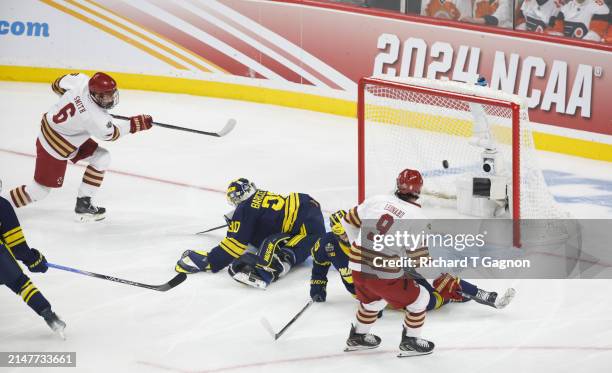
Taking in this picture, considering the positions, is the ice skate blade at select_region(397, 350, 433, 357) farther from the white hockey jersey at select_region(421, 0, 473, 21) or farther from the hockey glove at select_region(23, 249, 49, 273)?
the white hockey jersey at select_region(421, 0, 473, 21)

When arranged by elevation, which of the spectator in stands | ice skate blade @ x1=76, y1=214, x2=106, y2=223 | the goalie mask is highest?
the spectator in stands

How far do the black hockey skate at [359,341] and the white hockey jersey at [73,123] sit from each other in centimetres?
238

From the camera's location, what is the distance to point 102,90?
6531 millimetres

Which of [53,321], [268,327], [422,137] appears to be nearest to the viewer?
[53,321]

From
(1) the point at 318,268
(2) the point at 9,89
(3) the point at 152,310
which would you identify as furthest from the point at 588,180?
(2) the point at 9,89

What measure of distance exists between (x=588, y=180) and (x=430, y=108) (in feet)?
4.92

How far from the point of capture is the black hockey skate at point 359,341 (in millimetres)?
5016

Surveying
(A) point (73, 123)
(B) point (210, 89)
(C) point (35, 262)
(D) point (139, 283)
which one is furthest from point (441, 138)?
(B) point (210, 89)

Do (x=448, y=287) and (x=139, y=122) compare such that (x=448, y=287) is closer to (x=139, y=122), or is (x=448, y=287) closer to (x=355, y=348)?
(x=355, y=348)

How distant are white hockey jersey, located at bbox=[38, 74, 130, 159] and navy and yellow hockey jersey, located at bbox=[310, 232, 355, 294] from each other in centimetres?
183

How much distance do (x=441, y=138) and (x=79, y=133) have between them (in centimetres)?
241

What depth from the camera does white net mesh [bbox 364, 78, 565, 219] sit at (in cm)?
694

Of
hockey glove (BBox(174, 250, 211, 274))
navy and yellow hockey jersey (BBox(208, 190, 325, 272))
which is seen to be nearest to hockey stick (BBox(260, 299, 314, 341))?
navy and yellow hockey jersey (BBox(208, 190, 325, 272))

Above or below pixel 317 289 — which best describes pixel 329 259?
above
